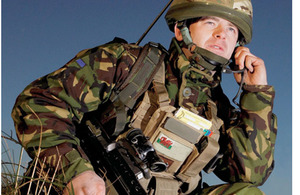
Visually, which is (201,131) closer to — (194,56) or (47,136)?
(194,56)

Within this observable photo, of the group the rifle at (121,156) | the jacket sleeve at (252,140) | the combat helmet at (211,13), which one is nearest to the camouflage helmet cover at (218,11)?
the combat helmet at (211,13)

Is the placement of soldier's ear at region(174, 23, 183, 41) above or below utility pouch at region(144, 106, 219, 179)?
above

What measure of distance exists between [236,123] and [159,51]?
1.21 metres

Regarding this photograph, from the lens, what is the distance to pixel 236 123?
13.3 ft

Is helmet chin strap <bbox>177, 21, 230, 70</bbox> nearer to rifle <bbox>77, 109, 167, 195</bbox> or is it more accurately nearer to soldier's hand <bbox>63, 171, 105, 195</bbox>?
rifle <bbox>77, 109, 167, 195</bbox>

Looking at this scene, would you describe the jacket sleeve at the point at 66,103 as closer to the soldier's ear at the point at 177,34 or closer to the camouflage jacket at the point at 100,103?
the camouflage jacket at the point at 100,103

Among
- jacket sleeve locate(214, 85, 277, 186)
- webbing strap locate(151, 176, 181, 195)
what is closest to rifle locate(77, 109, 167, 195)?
webbing strap locate(151, 176, 181, 195)

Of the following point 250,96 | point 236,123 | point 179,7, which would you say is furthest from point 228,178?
point 179,7

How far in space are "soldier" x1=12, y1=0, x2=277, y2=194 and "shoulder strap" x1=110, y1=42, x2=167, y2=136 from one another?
0.25ft

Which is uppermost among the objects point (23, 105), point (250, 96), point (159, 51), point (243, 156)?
point (159, 51)

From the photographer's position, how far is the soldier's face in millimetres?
3848

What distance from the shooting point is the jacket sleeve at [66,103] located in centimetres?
294

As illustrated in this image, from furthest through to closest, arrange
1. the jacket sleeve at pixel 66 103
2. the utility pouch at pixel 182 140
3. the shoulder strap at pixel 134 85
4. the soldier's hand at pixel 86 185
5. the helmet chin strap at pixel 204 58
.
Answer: the helmet chin strap at pixel 204 58
the utility pouch at pixel 182 140
the shoulder strap at pixel 134 85
the jacket sleeve at pixel 66 103
the soldier's hand at pixel 86 185

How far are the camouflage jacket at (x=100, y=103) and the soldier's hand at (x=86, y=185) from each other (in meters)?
0.06
